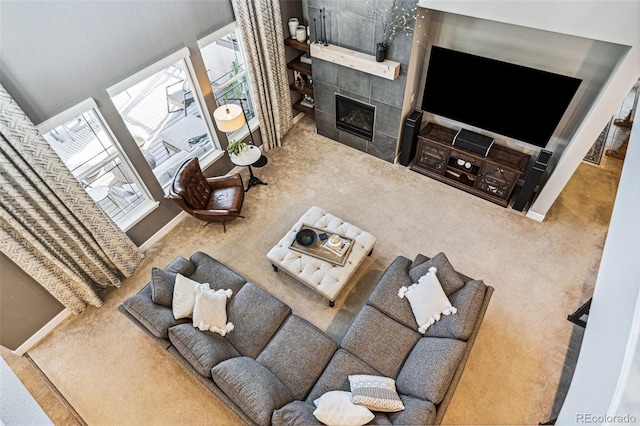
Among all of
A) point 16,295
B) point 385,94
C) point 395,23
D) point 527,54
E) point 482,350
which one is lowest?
point 482,350

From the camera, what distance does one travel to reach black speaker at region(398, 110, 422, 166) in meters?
4.93

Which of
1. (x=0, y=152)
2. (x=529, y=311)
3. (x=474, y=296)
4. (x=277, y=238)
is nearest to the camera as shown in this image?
(x=0, y=152)

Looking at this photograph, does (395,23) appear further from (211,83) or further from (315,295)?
(315,295)

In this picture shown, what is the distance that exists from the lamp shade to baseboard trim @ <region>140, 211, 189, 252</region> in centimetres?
136

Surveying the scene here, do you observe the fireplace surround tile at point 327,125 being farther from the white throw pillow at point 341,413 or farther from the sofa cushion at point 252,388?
the white throw pillow at point 341,413

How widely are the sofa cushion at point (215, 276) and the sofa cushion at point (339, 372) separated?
1221mm

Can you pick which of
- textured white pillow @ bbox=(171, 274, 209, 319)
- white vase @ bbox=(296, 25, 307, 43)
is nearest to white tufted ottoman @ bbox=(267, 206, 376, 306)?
textured white pillow @ bbox=(171, 274, 209, 319)

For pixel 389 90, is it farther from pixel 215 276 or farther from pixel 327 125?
pixel 215 276

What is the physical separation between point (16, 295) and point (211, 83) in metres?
3.28

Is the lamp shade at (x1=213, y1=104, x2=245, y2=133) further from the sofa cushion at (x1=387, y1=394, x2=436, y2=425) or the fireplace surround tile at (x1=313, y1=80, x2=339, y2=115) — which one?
the sofa cushion at (x1=387, y1=394, x2=436, y2=425)

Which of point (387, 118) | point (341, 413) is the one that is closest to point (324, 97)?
point (387, 118)

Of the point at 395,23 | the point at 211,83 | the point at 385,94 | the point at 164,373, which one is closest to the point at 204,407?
the point at 164,373

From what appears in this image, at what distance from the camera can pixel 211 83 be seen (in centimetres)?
485

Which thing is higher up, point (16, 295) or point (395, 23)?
point (395, 23)
